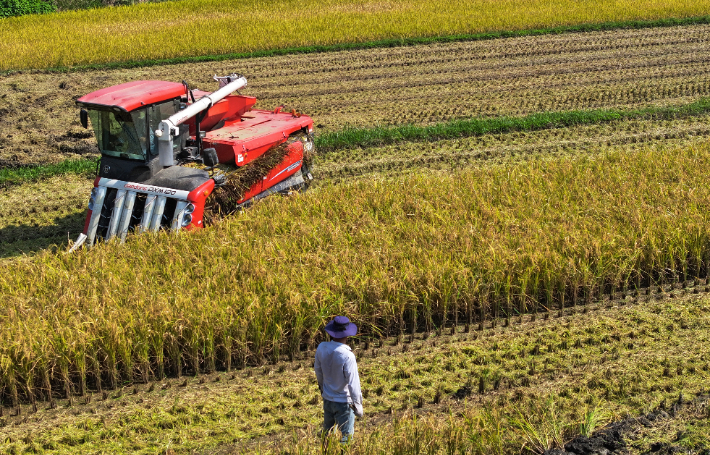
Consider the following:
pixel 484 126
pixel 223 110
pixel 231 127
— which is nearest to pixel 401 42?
pixel 484 126

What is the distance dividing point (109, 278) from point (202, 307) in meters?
1.40

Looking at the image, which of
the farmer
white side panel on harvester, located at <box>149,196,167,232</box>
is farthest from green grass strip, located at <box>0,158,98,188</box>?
the farmer

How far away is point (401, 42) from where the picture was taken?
22.5 metres

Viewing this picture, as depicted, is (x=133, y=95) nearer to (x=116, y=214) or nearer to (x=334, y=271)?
(x=116, y=214)

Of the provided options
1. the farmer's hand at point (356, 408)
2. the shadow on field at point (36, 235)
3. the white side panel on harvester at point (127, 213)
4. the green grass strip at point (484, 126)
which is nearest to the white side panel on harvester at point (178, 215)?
the white side panel on harvester at point (127, 213)

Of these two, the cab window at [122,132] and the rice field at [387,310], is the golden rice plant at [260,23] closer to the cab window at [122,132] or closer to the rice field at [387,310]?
the rice field at [387,310]

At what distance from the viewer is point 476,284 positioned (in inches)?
332

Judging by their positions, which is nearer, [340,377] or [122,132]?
[340,377]

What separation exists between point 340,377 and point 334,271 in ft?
9.41

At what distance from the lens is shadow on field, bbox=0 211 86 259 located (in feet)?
35.1

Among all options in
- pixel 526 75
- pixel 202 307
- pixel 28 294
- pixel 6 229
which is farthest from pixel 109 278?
pixel 526 75

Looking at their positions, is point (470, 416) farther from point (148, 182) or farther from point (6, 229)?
point (6, 229)

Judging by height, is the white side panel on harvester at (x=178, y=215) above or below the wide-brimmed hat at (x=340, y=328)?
below

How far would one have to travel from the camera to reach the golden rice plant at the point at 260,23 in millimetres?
21625
